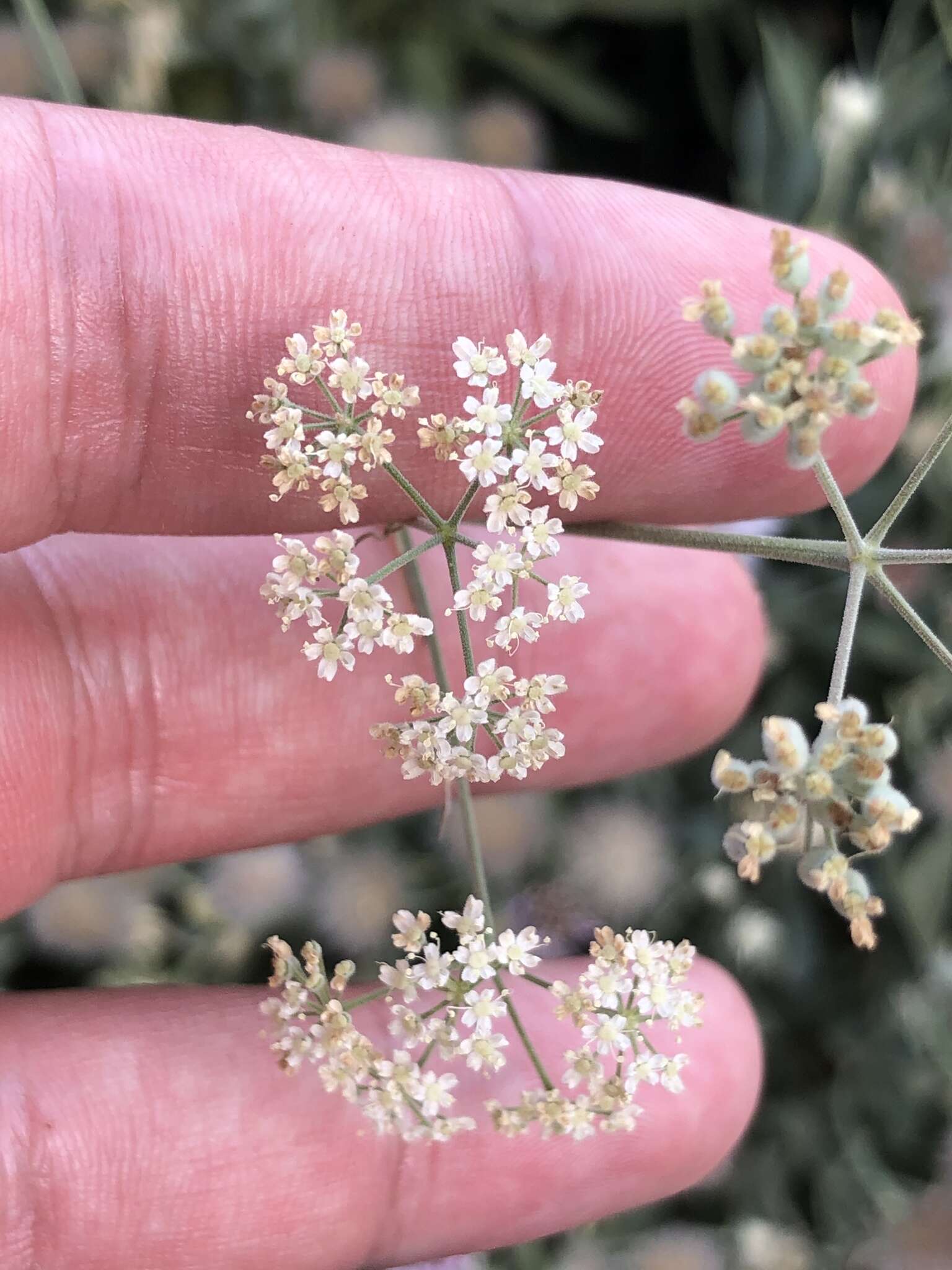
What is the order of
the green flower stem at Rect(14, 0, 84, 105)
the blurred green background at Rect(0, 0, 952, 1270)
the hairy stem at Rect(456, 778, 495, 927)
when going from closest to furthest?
the hairy stem at Rect(456, 778, 495, 927), the green flower stem at Rect(14, 0, 84, 105), the blurred green background at Rect(0, 0, 952, 1270)

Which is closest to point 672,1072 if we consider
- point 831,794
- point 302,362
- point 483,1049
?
point 483,1049

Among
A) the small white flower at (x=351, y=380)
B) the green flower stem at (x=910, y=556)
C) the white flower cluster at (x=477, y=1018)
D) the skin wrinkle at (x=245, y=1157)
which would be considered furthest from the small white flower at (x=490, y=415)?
the skin wrinkle at (x=245, y=1157)

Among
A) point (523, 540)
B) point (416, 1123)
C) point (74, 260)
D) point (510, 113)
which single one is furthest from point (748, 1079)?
point (510, 113)

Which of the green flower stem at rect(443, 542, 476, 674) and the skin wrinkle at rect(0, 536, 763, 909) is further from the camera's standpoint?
the skin wrinkle at rect(0, 536, 763, 909)

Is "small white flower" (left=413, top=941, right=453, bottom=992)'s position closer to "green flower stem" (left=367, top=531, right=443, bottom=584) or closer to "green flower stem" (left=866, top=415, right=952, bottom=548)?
"green flower stem" (left=367, top=531, right=443, bottom=584)

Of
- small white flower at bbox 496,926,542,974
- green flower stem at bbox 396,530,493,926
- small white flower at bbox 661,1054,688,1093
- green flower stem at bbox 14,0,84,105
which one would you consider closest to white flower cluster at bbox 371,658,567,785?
green flower stem at bbox 396,530,493,926
